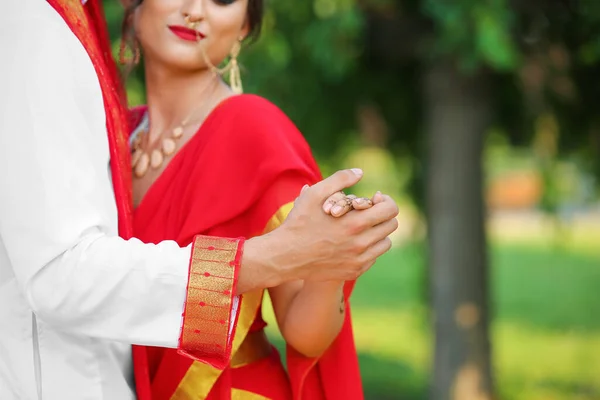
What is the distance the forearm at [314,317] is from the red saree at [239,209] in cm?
6

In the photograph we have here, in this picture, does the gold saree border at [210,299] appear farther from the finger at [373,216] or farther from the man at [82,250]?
the finger at [373,216]

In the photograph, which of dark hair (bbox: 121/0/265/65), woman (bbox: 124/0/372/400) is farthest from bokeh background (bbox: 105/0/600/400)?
woman (bbox: 124/0/372/400)

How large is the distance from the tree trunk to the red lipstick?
10.6 ft

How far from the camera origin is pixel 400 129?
6.23 meters

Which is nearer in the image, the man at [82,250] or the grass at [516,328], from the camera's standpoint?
the man at [82,250]

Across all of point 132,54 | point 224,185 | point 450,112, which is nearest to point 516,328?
point 450,112

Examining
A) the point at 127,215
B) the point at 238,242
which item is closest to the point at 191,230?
the point at 127,215

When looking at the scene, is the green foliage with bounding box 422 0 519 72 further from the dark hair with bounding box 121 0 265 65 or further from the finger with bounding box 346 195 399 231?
the finger with bounding box 346 195 399 231

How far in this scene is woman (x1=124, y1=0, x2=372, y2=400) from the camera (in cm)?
160

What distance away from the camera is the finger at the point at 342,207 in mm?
1315

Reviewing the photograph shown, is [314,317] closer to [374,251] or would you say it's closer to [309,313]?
[309,313]

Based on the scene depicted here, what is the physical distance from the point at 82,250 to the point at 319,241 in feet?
1.13

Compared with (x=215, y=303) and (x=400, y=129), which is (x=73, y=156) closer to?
(x=215, y=303)

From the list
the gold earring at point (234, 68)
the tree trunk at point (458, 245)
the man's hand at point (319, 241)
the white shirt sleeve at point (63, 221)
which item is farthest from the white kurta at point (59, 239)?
A: the tree trunk at point (458, 245)
